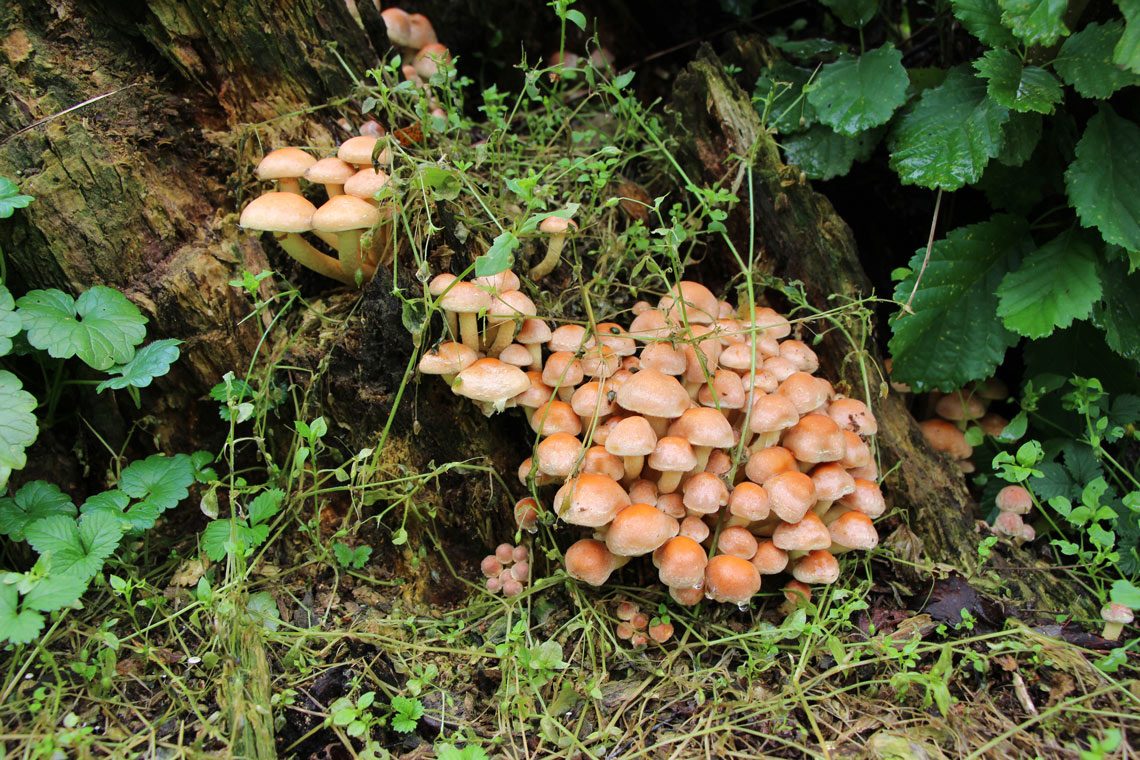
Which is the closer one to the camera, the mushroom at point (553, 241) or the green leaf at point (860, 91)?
the mushroom at point (553, 241)

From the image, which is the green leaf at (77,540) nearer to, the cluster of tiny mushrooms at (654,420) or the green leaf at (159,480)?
the green leaf at (159,480)

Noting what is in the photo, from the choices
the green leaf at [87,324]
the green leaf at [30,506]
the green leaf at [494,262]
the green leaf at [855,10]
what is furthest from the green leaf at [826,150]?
the green leaf at [30,506]

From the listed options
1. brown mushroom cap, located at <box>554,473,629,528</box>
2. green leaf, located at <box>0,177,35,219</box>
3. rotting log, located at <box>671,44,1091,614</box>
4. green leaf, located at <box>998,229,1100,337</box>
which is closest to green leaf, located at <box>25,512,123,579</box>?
green leaf, located at <box>0,177,35,219</box>

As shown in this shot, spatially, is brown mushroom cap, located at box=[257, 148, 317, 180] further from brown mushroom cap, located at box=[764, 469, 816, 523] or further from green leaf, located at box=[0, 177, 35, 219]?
brown mushroom cap, located at box=[764, 469, 816, 523]

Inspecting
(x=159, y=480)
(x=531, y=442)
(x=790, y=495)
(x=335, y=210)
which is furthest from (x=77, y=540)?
(x=790, y=495)

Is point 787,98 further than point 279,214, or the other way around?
point 787,98

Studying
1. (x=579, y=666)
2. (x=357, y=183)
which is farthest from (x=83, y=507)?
(x=579, y=666)

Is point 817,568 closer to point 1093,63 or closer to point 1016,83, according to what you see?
point 1016,83
